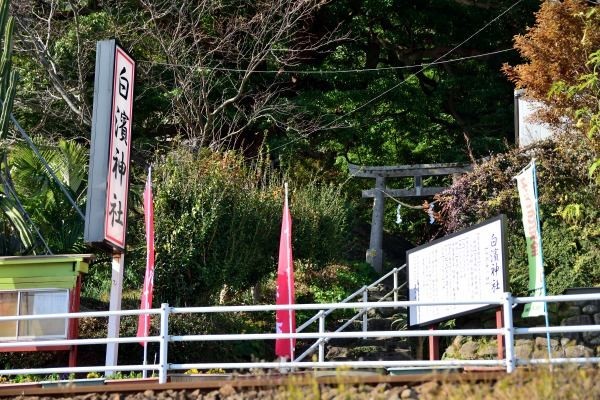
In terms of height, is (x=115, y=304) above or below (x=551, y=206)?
below

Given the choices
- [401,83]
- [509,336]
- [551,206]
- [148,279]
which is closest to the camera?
[509,336]

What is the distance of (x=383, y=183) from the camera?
87.0ft

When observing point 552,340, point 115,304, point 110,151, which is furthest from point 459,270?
point 110,151

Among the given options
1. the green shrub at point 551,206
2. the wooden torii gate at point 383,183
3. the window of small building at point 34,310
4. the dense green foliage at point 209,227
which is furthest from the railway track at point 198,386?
the wooden torii gate at point 383,183

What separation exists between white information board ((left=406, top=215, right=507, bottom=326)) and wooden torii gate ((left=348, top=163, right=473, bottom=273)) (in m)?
8.74

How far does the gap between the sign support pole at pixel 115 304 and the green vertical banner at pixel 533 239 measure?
6.14m

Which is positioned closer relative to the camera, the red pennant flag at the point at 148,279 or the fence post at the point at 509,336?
the fence post at the point at 509,336

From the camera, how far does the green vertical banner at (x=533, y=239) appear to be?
14188 mm

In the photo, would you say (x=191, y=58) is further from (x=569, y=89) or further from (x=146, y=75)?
(x=569, y=89)

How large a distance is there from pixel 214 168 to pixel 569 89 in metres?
6.95

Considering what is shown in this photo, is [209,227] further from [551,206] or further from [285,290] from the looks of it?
[551,206]

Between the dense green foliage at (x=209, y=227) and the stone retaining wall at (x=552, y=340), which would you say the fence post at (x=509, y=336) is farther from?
the dense green foliage at (x=209, y=227)

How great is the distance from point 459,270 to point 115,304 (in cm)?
555

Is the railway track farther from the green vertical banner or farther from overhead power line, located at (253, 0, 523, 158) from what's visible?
overhead power line, located at (253, 0, 523, 158)
